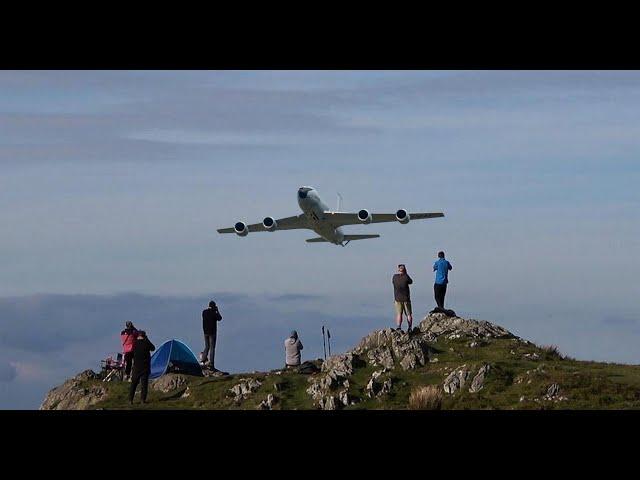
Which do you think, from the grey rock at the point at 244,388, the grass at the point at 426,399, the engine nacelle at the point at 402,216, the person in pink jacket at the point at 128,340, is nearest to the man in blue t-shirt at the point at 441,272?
the grass at the point at 426,399

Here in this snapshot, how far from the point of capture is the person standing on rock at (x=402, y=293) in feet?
116

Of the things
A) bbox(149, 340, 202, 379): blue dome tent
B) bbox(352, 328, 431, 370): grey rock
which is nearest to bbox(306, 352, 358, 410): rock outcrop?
bbox(352, 328, 431, 370): grey rock

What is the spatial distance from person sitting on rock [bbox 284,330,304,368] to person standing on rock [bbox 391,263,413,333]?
11.9ft

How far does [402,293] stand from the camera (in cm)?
3538

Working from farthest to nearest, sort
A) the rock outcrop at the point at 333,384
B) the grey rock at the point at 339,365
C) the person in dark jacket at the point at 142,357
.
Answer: the grey rock at the point at 339,365 < the rock outcrop at the point at 333,384 < the person in dark jacket at the point at 142,357

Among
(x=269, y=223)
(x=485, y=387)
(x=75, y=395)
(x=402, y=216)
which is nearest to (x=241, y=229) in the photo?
(x=269, y=223)

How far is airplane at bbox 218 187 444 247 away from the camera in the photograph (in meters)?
63.9

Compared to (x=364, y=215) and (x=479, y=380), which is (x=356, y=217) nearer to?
(x=364, y=215)

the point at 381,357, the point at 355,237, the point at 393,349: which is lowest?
the point at 381,357

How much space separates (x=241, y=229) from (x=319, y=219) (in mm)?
5055

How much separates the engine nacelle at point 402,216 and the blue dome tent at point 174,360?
28145mm

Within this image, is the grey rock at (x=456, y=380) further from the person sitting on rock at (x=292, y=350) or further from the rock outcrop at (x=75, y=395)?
the rock outcrop at (x=75, y=395)
